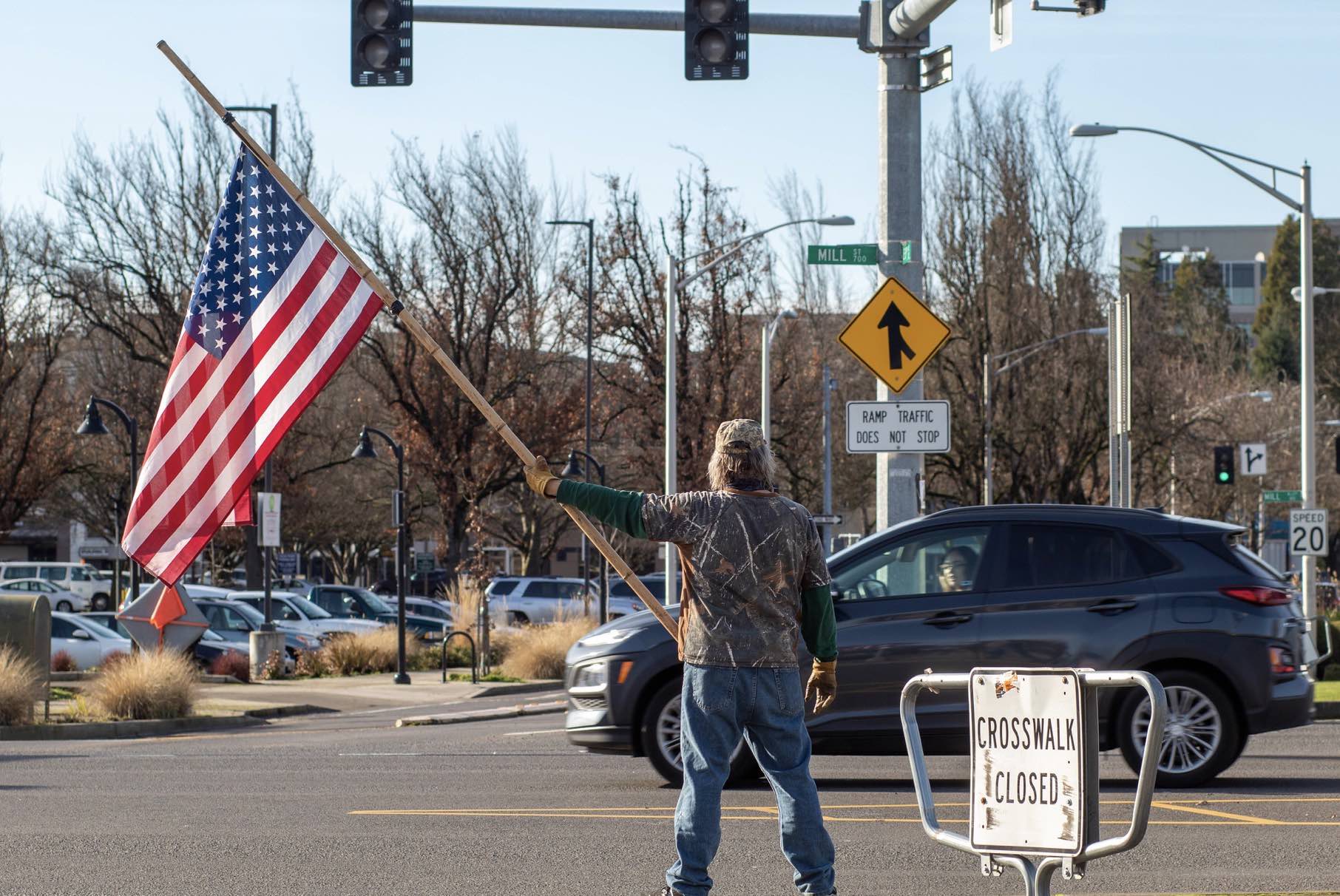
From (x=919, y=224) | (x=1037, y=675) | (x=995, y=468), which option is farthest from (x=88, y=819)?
(x=995, y=468)

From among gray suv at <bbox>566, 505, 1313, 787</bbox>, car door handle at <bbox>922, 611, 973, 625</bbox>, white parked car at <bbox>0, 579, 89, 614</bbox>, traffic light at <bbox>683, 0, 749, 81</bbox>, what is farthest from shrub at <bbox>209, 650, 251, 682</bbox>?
white parked car at <bbox>0, 579, 89, 614</bbox>

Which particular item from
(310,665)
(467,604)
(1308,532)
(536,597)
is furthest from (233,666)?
(536,597)

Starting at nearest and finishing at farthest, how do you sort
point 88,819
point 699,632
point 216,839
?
point 699,632 < point 216,839 < point 88,819

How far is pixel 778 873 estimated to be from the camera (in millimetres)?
8141

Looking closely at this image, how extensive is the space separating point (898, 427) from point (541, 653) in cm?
1782

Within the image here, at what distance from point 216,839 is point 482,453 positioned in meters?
43.4

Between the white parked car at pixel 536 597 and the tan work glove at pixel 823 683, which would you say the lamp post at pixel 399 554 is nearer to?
the white parked car at pixel 536 597

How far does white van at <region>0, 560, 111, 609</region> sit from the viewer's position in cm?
6294

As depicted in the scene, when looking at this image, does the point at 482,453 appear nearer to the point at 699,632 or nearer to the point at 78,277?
the point at 78,277

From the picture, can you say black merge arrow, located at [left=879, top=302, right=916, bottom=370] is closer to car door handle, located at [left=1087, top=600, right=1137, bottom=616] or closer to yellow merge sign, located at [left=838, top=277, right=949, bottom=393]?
yellow merge sign, located at [left=838, top=277, right=949, bottom=393]

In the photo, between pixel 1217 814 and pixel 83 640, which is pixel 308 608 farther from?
pixel 1217 814

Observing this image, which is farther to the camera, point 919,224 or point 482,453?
point 482,453

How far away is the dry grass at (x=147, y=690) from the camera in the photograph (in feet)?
69.4

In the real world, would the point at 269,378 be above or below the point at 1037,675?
above
